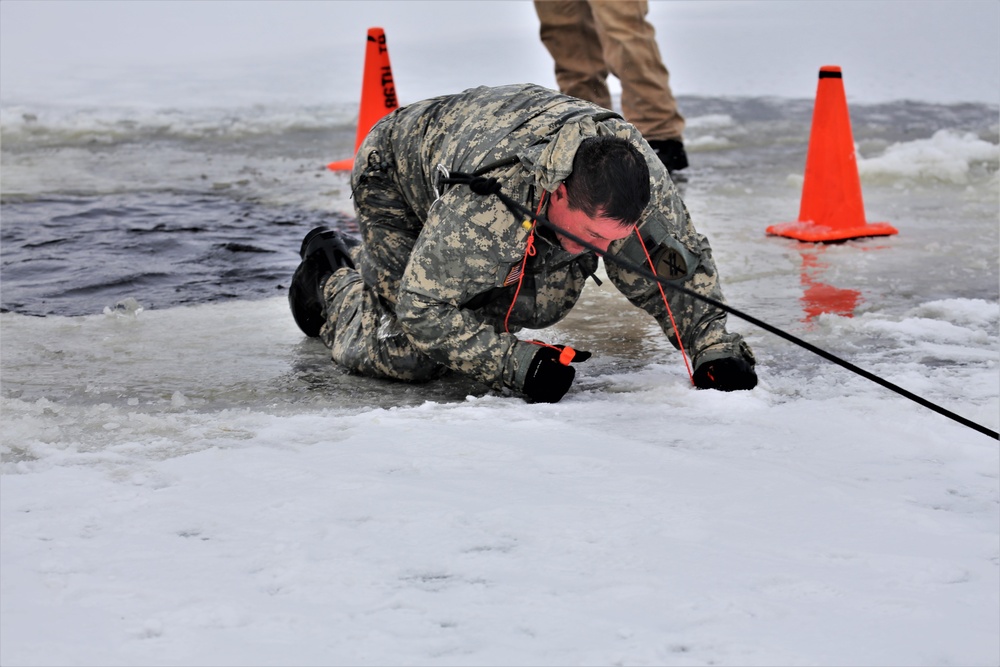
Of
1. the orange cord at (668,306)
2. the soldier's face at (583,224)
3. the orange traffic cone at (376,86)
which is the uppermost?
the orange traffic cone at (376,86)

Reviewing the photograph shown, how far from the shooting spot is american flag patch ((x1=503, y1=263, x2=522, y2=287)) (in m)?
2.62

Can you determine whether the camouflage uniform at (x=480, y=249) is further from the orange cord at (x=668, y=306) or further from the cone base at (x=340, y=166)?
the cone base at (x=340, y=166)

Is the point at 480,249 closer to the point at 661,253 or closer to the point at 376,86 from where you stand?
the point at 661,253

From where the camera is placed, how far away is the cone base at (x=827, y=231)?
4555 mm

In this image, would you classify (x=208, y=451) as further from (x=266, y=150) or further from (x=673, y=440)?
(x=266, y=150)

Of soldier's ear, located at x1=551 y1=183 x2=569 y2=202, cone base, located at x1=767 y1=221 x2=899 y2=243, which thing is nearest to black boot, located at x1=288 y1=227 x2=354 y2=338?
soldier's ear, located at x1=551 y1=183 x2=569 y2=202

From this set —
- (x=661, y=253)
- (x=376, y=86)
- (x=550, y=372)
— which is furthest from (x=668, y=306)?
(x=376, y=86)

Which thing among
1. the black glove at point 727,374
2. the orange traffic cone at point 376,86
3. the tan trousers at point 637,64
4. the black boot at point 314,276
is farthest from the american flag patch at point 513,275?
the orange traffic cone at point 376,86

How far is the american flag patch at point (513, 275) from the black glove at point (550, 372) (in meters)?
0.17

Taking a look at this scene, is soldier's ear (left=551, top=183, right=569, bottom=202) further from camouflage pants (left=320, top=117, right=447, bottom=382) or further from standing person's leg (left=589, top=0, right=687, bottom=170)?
standing person's leg (left=589, top=0, right=687, bottom=170)

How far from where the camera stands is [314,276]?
3.45m

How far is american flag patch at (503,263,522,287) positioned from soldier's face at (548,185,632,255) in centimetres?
19

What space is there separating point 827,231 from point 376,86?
2595 mm

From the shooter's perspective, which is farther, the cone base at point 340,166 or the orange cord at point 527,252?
the cone base at point 340,166
